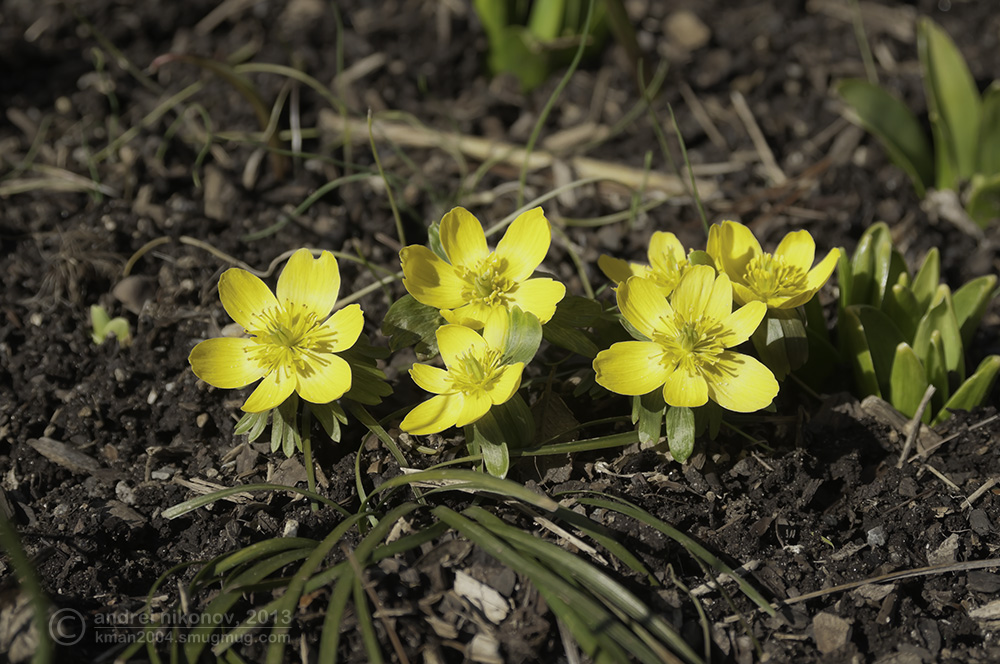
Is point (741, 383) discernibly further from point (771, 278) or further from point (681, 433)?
point (771, 278)

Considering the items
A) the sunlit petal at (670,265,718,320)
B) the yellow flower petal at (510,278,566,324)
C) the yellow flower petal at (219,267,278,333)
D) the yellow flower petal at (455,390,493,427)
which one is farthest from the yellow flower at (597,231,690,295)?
the yellow flower petal at (219,267,278,333)

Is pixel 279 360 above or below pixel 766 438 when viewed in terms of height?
above

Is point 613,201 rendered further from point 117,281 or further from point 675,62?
point 117,281

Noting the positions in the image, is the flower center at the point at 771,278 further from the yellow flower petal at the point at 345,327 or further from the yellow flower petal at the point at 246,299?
the yellow flower petal at the point at 246,299

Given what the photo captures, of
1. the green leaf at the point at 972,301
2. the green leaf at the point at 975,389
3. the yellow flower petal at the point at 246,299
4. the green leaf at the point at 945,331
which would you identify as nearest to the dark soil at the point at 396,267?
the green leaf at the point at 975,389

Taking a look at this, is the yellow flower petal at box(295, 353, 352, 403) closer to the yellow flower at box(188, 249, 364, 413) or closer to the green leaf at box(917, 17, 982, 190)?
the yellow flower at box(188, 249, 364, 413)

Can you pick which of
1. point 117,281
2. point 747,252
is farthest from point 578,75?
point 117,281

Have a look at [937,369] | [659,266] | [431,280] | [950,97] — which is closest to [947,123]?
[950,97]
